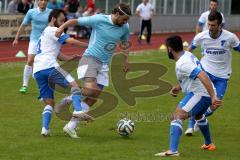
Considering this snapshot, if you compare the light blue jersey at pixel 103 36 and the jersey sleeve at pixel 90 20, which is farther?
the light blue jersey at pixel 103 36

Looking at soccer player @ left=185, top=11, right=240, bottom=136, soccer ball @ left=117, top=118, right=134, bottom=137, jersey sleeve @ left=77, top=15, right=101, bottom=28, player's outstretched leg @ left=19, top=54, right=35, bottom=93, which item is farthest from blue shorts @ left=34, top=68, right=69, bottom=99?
player's outstretched leg @ left=19, top=54, right=35, bottom=93

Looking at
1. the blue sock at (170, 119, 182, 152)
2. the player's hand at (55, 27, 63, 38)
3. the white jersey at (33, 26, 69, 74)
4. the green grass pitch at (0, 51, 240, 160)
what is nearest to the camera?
the blue sock at (170, 119, 182, 152)

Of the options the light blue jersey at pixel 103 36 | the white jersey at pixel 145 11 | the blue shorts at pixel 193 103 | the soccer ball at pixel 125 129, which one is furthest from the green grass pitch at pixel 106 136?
the white jersey at pixel 145 11

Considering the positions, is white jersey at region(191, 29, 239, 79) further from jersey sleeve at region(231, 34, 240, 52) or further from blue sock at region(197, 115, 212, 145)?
blue sock at region(197, 115, 212, 145)

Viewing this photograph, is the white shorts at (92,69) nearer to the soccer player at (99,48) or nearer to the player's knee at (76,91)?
the soccer player at (99,48)

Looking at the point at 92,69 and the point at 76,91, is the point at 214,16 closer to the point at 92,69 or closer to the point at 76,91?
the point at 92,69

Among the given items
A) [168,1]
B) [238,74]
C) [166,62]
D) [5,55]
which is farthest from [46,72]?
[168,1]

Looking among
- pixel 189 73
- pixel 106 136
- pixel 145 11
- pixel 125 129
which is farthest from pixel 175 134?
pixel 145 11

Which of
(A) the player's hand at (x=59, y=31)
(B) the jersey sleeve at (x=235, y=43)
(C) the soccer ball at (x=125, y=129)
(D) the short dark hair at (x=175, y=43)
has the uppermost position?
(D) the short dark hair at (x=175, y=43)

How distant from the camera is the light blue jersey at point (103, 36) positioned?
11.4 m

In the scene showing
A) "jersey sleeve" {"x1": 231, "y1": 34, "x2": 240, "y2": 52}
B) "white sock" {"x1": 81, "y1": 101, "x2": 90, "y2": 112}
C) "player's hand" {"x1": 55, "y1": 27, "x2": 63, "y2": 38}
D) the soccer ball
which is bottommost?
the soccer ball

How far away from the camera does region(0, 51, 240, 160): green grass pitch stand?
32.8 feet

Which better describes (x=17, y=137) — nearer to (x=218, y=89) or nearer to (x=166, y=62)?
(x=218, y=89)

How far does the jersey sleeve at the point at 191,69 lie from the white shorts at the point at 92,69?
216cm
